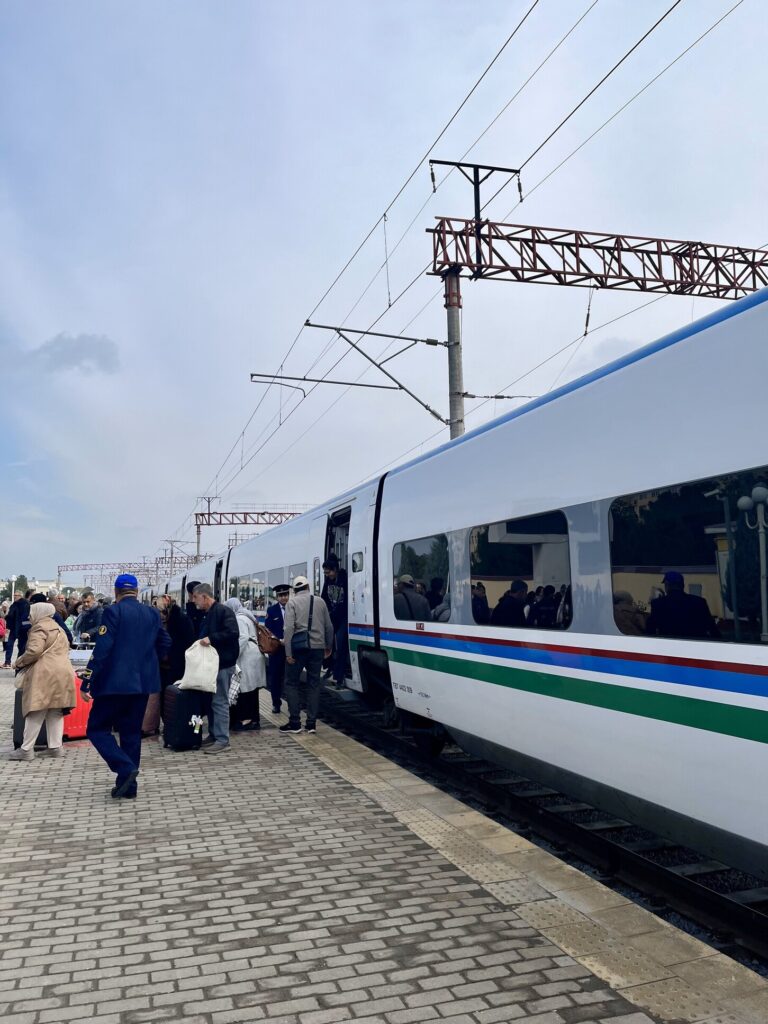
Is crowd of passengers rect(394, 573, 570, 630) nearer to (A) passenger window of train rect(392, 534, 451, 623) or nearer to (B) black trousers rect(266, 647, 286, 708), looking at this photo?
(A) passenger window of train rect(392, 534, 451, 623)

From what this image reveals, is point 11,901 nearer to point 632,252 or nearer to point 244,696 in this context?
point 244,696

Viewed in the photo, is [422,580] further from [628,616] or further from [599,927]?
[599,927]

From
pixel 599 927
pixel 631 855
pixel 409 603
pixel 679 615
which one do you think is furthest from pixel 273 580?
pixel 599 927

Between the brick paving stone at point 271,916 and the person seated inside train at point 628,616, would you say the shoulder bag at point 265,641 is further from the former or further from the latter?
the person seated inside train at point 628,616

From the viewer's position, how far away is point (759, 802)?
11.5 ft

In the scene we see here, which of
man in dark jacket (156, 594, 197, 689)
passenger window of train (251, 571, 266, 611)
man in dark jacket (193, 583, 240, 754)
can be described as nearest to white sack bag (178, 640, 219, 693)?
man in dark jacket (193, 583, 240, 754)

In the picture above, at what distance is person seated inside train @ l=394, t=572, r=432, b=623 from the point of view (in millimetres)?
7625

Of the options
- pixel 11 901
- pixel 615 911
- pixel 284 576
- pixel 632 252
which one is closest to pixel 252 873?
pixel 11 901

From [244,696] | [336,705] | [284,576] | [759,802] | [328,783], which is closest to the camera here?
[759,802]

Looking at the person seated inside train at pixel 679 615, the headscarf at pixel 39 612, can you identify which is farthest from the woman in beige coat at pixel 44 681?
the person seated inside train at pixel 679 615

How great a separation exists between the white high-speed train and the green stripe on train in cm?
1

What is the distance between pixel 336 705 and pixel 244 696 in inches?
149

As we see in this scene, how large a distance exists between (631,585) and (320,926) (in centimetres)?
226

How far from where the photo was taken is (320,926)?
3.87 metres
